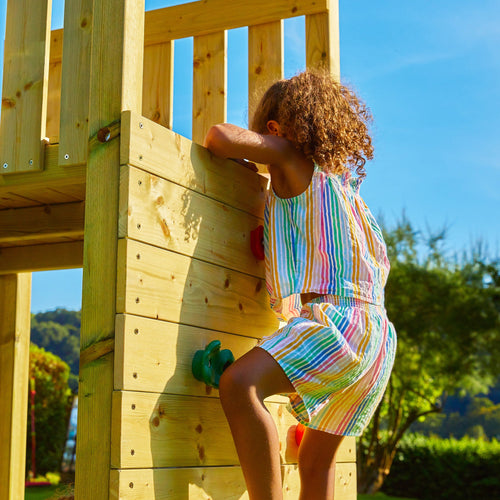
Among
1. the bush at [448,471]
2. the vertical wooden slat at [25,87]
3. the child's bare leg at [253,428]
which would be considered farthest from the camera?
the bush at [448,471]

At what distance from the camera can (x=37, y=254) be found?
3873 millimetres

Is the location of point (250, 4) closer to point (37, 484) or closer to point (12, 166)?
point (12, 166)

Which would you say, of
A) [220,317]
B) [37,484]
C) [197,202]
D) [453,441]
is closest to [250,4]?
[197,202]

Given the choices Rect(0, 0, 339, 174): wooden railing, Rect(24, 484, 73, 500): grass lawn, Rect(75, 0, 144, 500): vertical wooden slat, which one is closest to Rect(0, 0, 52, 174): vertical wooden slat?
Rect(0, 0, 339, 174): wooden railing

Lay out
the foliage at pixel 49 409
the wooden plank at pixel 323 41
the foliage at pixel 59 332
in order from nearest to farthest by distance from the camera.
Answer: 1. the wooden plank at pixel 323 41
2. the foliage at pixel 49 409
3. the foliage at pixel 59 332

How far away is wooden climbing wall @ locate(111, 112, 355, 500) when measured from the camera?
74.4 inches

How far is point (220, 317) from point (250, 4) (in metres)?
1.75

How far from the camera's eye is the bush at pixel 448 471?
13.5 metres

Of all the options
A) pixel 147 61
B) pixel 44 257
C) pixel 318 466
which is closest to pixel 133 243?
pixel 318 466

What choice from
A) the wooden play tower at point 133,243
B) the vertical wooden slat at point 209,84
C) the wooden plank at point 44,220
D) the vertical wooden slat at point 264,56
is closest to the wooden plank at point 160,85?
the vertical wooden slat at point 209,84

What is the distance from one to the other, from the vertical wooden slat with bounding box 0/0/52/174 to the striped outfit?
2.65ft

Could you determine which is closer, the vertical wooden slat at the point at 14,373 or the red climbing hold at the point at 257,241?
the red climbing hold at the point at 257,241

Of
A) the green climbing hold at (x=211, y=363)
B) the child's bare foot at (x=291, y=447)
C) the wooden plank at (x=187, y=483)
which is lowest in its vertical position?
the wooden plank at (x=187, y=483)

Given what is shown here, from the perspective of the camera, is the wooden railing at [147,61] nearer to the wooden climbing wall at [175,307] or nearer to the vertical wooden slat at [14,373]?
the wooden climbing wall at [175,307]
